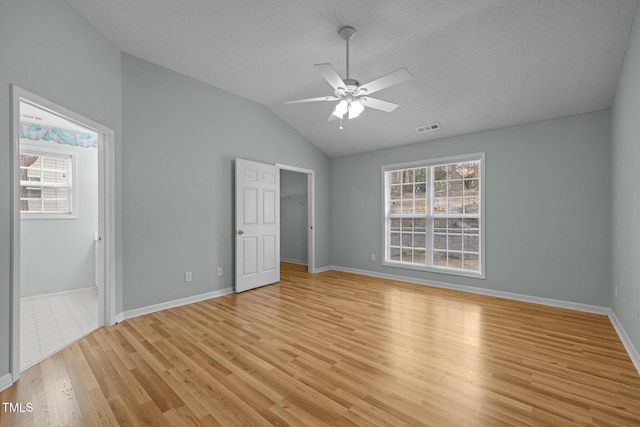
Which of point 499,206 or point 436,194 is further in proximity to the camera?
point 436,194

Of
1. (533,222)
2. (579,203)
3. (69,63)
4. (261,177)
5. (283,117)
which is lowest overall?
(533,222)

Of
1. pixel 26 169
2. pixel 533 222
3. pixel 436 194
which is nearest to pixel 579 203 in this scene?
pixel 533 222

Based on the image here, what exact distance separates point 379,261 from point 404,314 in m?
2.08

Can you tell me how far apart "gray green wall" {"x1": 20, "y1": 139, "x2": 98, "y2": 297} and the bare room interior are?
0.09ft

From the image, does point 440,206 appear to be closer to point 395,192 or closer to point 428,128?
point 395,192

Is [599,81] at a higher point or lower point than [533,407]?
higher

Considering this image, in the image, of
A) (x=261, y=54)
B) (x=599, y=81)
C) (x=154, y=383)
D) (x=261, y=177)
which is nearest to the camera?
(x=154, y=383)

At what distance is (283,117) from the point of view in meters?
5.13

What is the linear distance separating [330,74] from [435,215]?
338 centimetres

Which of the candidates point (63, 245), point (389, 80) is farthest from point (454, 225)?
point (63, 245)

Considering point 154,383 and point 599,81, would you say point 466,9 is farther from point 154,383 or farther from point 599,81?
point 154,383

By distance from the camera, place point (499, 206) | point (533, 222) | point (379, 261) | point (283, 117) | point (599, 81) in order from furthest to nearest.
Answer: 1. point (379, 261)
2. point (283, 117)
3. point (499, 206)
4. point (533, 222)
5. point (599, 81)

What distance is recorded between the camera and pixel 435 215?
→ 4.88 meters

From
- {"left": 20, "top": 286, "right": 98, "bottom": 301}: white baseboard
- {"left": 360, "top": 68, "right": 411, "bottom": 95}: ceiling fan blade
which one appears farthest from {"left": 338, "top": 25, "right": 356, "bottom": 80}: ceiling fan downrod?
{"left": 20, "top": 286, "right": 98, "bottom": 301}: white baseboard
